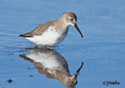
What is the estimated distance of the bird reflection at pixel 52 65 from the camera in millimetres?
7156

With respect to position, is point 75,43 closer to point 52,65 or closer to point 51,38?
point 51,38

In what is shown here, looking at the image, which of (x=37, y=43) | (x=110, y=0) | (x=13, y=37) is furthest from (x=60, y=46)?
(x=110, y=0)

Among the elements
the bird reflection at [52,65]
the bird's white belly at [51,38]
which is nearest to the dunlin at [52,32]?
the bird's white belly at [51,38]

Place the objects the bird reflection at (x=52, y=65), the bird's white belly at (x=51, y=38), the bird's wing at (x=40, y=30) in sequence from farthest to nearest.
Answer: the bird's wing at (x=40, y=30)
the bird's white belly at (x=51, y=38)
the bird reflection at (x=52, y=65)

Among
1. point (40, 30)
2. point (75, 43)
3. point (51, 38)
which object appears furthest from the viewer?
point (75, 43)

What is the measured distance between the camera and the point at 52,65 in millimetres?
7977

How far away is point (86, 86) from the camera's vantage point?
22.3 feet

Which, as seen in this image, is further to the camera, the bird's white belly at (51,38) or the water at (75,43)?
the bird's white belly at (51,38)

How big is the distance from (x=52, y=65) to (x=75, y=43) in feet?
7.11

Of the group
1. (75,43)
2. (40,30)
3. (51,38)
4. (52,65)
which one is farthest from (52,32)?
(52,65)

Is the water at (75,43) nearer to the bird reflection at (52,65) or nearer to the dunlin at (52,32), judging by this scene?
the bird reflection at (52,65)

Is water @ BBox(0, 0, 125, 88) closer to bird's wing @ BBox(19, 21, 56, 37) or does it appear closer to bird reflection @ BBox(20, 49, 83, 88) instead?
bird reflection @ BBox(20, 49, 83, 88)

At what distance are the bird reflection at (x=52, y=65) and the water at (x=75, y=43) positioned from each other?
0.37 feet

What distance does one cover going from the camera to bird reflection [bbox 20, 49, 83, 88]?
23.5 feet
